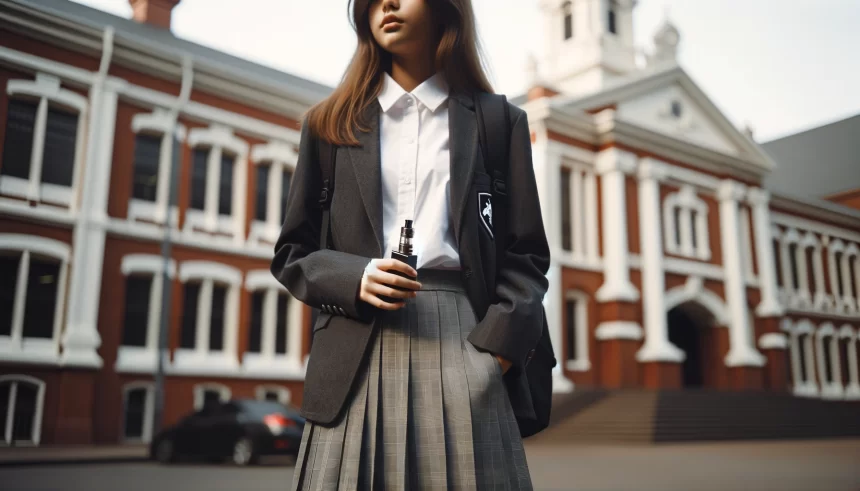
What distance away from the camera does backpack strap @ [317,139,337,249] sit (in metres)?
2.02

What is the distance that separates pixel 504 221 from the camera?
206 cm

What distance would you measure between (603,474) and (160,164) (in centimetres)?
1240

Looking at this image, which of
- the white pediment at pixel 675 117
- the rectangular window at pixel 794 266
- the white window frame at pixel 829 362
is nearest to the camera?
the white pediment at pixel 675 117

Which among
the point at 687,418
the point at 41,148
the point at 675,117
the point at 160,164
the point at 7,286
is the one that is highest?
the point at 675,117

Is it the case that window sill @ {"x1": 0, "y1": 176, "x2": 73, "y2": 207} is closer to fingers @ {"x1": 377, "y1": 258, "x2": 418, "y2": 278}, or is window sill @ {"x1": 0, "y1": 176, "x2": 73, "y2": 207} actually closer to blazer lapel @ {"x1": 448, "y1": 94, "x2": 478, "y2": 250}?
blazer lapel @ {"x1": 448, "y1": 94, "x2": 478, "y2": 250}

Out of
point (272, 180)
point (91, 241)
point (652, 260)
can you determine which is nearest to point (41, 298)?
point (91, 241)

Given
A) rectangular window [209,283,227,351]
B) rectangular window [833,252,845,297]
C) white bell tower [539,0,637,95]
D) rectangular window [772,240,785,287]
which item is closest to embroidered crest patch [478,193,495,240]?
rectangular window [209,283,227,351]

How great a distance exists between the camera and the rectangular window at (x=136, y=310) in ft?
56.1

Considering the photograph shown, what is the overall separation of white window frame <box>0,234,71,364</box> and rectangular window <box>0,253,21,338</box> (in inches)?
2.8

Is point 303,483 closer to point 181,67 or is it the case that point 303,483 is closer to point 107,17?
point 181,67

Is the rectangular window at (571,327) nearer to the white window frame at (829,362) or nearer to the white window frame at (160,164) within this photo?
the white window frame at (160,164)

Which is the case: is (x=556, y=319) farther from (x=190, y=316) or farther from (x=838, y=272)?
(x=838, y=272)

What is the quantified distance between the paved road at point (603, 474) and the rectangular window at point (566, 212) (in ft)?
31.8

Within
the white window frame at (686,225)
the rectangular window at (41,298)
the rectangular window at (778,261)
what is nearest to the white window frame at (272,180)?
the rectangular window at (41,298)
